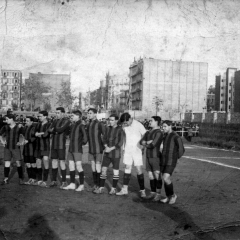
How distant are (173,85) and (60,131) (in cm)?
7574

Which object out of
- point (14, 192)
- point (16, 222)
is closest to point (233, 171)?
point (14, 192)

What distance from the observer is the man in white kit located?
780 centimetres

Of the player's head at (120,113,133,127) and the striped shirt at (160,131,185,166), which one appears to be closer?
the striped shirt at (160,131,185,166)

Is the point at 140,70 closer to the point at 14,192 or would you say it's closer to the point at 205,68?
the point at 205,68

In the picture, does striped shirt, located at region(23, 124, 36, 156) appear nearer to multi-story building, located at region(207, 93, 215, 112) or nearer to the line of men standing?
the line of men standing

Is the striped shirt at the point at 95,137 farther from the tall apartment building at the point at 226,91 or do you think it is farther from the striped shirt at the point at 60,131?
the tall apartment building at the point at 226,91

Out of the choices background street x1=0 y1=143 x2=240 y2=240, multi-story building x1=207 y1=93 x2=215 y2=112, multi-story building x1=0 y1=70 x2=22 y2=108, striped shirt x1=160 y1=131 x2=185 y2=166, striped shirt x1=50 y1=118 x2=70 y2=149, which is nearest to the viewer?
background street x1=0 y1=143 x2=240 y2=240

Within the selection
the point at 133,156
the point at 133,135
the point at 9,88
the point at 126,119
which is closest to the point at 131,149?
the point at 133,156

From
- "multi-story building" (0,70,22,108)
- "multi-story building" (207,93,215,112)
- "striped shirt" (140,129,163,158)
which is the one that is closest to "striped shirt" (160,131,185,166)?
"striped shirt" (140,129,163,158)

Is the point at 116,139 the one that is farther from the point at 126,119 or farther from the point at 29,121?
the point at 29,121

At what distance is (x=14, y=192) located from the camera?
25.6 feet

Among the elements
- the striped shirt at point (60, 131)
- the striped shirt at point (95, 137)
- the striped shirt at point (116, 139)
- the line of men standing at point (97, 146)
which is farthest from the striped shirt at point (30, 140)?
the striped shirt at point (116, 139)

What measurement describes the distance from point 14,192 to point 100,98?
94.7 meters

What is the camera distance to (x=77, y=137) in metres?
8.19
